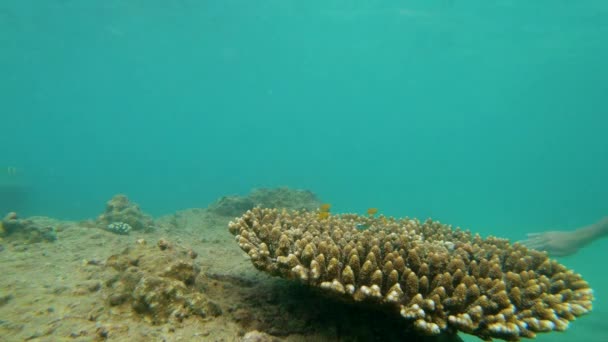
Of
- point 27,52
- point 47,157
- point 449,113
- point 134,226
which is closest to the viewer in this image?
point 134,226

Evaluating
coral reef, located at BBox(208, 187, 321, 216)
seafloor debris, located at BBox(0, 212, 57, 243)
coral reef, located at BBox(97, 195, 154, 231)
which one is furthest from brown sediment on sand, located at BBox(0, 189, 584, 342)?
coral reef, located at BBox(208, 187, 321, 216)

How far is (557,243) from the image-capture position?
6.91 meters

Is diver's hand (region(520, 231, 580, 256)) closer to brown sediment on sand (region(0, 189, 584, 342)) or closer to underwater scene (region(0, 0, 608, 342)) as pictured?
underwater scene (region(0, 0, 608, 342))

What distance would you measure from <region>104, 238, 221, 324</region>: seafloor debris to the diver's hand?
7.09 m

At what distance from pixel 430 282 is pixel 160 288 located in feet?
9.51

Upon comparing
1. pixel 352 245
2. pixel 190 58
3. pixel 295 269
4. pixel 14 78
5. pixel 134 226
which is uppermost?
pixel 190 58

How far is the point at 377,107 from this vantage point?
15225 cm

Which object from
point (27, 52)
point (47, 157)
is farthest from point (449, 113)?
point (47, 157)

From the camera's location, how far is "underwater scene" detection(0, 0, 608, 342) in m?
3.27

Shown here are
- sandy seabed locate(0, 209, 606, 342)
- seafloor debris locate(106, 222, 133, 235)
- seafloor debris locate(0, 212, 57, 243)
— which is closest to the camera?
sandy seabed locate(0, 209, 606, 342)

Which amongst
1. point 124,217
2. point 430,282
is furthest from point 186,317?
point 124,217

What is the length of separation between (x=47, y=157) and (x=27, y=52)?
6637 inches

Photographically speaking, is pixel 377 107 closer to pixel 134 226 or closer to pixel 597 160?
pixel 597 160

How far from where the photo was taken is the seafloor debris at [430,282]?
113 inches
